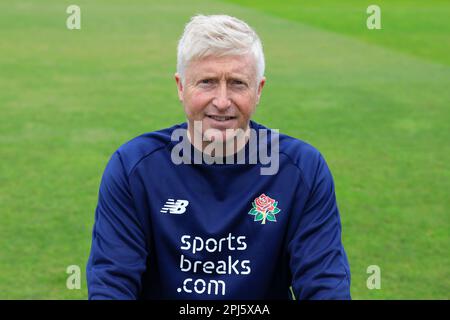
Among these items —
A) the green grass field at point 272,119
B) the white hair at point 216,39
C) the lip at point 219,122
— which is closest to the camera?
the white hair at point 216,39

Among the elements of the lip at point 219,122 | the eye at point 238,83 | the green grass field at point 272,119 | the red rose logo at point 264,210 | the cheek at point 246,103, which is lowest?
the green grass field at point 272,119

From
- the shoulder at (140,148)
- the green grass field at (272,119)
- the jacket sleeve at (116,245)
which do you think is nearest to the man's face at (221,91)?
the shoulder at (140,148)

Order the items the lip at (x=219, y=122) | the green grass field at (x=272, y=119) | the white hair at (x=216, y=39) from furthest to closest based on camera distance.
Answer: the green grass field at (x=272, y=119), the lip at (x=219, y=122), the white hair at (x=216, y=39)

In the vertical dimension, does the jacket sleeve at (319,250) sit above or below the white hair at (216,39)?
below

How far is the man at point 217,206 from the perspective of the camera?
2459mm

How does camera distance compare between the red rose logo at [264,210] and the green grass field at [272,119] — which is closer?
the red rose logo at [264,210]

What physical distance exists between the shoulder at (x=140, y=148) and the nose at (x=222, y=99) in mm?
231

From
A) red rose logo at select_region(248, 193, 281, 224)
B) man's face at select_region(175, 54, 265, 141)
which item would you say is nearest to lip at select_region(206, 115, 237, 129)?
man's face at select_region(175, 54, 265, 141)

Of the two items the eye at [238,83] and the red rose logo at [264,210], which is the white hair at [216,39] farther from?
the red rose logo at [264,210]

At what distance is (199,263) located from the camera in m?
2.51

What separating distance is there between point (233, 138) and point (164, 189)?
248 millimetres

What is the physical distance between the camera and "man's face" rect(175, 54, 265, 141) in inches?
96.7

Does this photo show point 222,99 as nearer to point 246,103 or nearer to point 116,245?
point 246,103

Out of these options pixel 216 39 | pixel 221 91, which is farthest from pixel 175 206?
pixel 216 39
